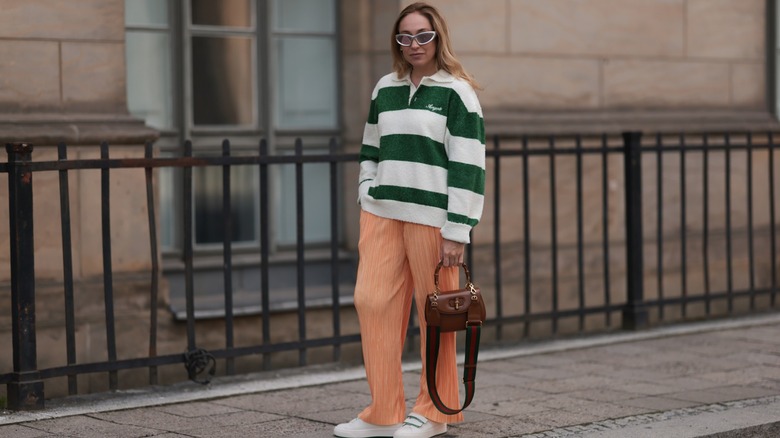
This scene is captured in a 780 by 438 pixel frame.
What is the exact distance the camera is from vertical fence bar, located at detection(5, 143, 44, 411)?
7.04 m

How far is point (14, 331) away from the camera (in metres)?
7.07

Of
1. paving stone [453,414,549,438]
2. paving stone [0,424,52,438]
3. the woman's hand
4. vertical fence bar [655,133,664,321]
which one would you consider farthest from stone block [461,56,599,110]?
paving stone [0,424,52,438]

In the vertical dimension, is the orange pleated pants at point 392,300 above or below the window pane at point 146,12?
below

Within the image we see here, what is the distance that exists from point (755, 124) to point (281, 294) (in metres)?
4.30

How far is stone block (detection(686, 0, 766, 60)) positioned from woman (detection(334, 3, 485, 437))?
5.54 m

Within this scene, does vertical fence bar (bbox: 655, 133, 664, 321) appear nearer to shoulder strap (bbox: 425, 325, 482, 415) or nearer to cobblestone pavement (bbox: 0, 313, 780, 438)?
cobblestone pavement (bbox: 0, 313, 780, 438)

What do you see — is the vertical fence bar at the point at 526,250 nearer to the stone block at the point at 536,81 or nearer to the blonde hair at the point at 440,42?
the stone block at the point at 536,81

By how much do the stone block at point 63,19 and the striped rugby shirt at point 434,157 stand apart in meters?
2.82

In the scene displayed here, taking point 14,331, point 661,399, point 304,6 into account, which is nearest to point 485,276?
point 304,6

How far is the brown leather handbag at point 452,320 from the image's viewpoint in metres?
5.94

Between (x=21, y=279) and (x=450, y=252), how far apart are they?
92.1 inches

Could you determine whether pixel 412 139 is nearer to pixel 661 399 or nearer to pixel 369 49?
pixel 661 399

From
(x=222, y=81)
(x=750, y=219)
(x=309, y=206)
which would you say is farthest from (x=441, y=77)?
(x=750, y=219)

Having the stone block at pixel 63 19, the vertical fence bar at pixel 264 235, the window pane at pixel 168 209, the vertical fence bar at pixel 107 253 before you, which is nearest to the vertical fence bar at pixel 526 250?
the vertical fence bar at pixel 264 235
